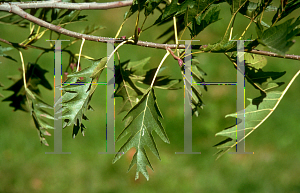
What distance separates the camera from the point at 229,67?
265 cm

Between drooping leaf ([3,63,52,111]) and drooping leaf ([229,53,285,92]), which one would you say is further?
drooping leaf ([3,63,52,111])

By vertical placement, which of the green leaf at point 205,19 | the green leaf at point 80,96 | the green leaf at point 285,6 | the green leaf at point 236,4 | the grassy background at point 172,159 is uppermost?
the green leaf at point 236,4

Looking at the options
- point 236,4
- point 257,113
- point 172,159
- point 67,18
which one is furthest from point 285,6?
point 172,159

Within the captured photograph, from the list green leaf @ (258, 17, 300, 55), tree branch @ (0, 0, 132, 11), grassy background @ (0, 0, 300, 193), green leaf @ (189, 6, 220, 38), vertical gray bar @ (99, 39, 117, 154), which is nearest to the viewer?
green leaf @ (258, 17, 300, 55)

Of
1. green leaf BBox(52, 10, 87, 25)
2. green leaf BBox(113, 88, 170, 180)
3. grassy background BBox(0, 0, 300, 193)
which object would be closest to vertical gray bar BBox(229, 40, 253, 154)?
green leaf BBox(113, 88, 170, 180)

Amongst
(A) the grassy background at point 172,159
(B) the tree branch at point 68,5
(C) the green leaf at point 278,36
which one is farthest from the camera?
(A) the grassy background at point 172,159

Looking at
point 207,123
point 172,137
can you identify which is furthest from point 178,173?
point 207,123

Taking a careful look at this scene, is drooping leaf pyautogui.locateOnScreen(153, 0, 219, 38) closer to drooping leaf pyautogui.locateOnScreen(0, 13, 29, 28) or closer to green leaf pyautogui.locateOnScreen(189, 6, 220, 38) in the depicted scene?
green leaf pyautogui.locateOnScreen(189, 6, 220, 38)

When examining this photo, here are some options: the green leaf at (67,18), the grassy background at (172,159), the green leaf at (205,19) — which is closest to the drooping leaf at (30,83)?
the green leaf at (67,18)

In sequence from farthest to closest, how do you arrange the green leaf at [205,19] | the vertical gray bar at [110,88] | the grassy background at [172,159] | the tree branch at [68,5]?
the grassy background at [172,159]
the tree branch at [68,5]
the vertical gray bar at [110,88]
the green leaf at [205,19]

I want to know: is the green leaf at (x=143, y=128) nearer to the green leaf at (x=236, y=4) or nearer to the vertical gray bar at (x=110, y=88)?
the vertical gray bar at (x=110, y=88)

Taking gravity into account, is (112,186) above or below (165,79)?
below

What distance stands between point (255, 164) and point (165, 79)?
5.24ft

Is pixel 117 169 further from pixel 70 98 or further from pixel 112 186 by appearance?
pixel 70 98
